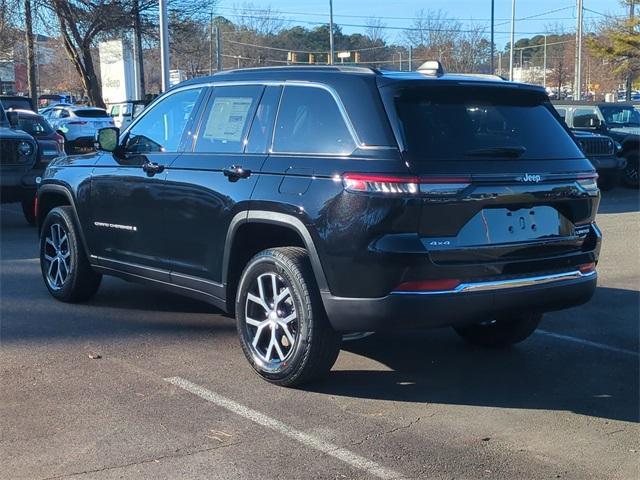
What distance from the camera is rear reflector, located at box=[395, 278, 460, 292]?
175 inches

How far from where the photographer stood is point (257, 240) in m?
5.38

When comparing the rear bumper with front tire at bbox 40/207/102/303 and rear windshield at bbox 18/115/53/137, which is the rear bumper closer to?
front tire at bbox 40/207/102/303

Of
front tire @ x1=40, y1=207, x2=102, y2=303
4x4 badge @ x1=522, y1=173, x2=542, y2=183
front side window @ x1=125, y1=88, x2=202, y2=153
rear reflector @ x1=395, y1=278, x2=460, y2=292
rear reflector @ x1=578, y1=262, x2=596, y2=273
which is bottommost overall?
front tire @ x1=40, y1=207, x2=102, y2=303

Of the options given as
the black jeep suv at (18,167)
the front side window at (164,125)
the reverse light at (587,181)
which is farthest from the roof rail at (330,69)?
the black jeep suv at (18,167)

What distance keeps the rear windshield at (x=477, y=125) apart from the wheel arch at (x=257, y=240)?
0.82 meters

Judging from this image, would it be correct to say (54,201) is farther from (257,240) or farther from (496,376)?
(496,376)

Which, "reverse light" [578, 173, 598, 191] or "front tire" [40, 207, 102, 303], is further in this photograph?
"front tire" [40, 207, 102, 303]

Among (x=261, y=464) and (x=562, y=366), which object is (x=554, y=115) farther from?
(x=261, y=464)

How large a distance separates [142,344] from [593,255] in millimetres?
3207

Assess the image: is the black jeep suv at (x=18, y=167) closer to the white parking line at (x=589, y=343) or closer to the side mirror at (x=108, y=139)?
the side mirror at (x=108, y=139)

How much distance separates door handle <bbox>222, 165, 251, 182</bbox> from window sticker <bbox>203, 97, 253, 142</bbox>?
24 centimetres

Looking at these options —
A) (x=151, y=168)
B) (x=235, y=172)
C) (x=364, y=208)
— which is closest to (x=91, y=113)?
(x=151, y=168)

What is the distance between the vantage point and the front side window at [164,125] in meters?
6.03

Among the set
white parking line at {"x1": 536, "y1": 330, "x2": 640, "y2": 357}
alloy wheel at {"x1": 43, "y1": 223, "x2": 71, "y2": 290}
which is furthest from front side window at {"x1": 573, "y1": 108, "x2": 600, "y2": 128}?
alloy wheel at {"x1": 43, "y1": 223, "x2": 71, "y2": 290}
